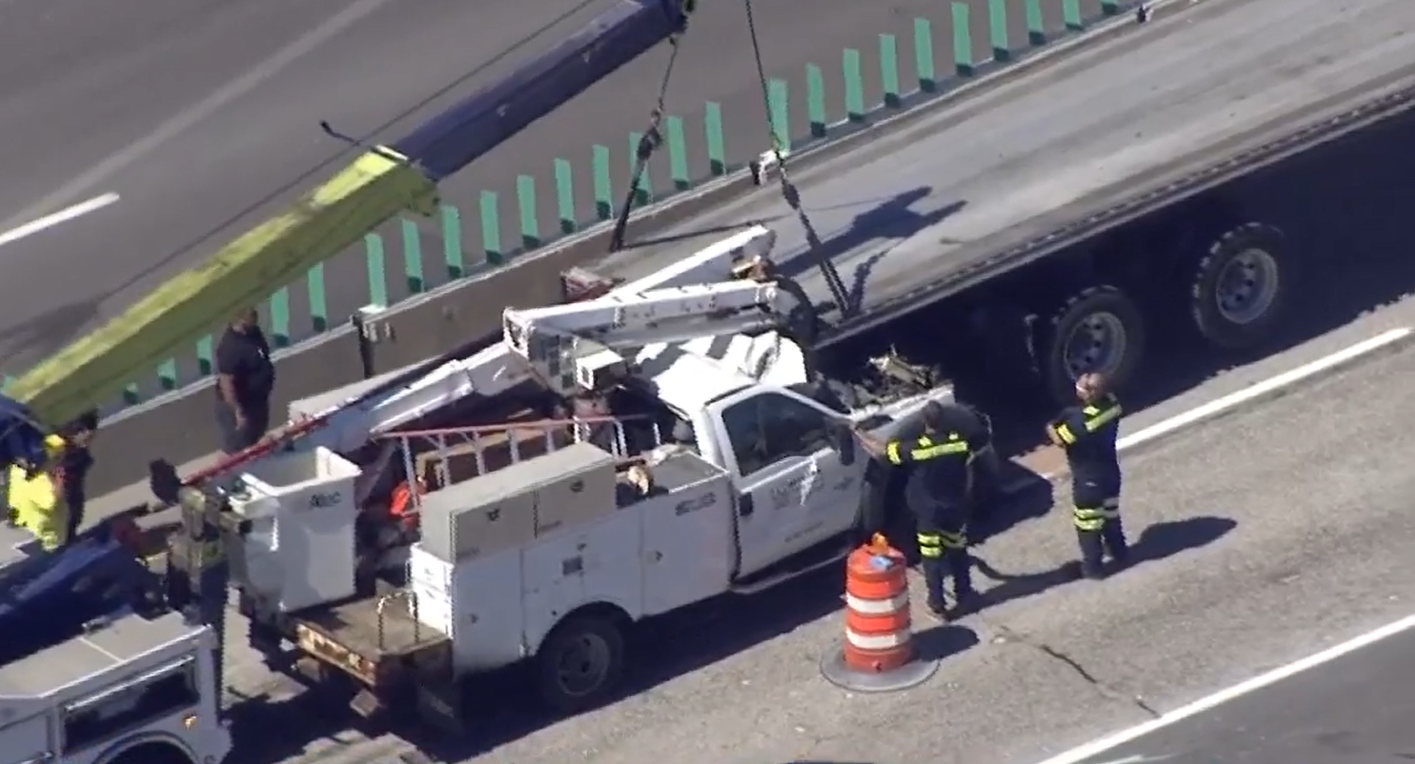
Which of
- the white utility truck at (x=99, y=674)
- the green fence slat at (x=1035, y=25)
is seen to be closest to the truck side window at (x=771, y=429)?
the white utility truck at (x=99, y=674)

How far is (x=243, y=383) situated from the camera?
840 inches

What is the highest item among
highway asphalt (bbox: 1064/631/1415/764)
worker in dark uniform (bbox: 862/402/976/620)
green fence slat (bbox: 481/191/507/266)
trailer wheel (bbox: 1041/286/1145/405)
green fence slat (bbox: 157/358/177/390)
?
green fence slat (bbox: 481/191/507/266)

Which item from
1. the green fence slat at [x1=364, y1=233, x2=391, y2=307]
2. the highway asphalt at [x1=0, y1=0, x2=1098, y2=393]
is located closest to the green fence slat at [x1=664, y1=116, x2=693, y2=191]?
the highway asphalt at [x1=0, y1=0, x2=1098, y2=393]

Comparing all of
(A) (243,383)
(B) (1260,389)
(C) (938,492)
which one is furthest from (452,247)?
(B) (1260,389)

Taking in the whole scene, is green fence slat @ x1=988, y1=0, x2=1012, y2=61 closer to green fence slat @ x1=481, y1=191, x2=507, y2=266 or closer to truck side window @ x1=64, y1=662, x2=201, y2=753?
green fence slat @ x1=481, y1=191, x2=507, y2=266

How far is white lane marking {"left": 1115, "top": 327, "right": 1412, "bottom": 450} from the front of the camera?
2181 cm

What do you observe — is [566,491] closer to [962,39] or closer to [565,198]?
[565,198]

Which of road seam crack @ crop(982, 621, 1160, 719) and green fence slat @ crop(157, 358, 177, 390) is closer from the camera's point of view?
road seam crack @ crop(982, 621, 1160, 719)

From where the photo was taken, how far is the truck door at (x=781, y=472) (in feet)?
63.6

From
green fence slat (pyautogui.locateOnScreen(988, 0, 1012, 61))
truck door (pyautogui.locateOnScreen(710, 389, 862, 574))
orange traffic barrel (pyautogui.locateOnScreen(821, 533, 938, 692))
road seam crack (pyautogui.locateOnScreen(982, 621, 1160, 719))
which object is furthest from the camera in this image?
green fence slat (pyautogui.locateOnScreen(988, 0, 1012, 61))

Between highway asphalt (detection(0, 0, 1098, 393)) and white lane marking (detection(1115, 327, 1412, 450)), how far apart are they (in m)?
6.74

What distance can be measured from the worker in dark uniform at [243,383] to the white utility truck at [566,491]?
1720 mm

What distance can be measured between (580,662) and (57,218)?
10727 mm

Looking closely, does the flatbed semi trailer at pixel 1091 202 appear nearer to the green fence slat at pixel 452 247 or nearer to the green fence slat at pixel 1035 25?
the green fence slat at pixel 452 247
